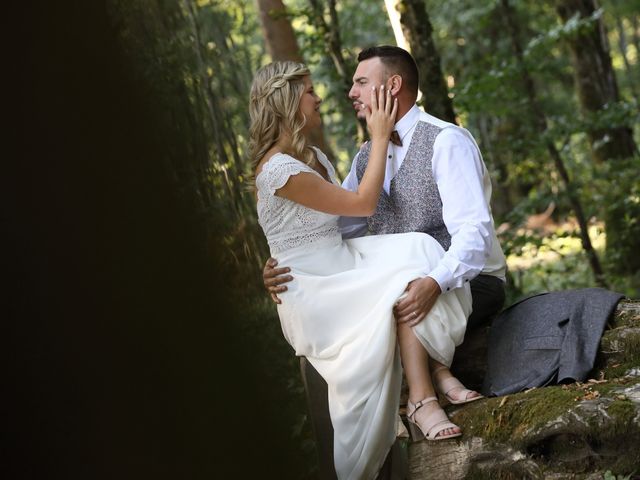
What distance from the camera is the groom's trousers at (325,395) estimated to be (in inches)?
135

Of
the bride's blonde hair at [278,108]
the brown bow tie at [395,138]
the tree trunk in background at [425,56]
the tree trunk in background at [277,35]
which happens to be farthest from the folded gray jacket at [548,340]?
the tree trunk in background at [277,35]

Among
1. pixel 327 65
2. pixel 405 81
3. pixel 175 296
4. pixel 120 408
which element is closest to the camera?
pixel 120 408

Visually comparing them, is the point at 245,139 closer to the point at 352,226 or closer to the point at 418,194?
the point at 352,226

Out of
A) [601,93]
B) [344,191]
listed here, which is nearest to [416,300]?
[344,191]

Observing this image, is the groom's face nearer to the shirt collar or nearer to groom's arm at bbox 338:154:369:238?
the shirt collar

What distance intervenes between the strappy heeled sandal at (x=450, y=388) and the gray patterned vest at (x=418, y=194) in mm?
592

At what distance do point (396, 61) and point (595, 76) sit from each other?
6.95 meters

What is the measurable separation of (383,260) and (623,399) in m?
1.04

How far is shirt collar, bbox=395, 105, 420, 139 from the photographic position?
12.2ft

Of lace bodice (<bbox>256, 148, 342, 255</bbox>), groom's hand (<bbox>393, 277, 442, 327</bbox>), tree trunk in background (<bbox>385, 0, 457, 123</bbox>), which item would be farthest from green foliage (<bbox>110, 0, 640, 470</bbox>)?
tree trunk in background (<bbox>385, 0, 457, 123</bbox>)

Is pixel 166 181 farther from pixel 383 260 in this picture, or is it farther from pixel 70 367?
pixel 383 260

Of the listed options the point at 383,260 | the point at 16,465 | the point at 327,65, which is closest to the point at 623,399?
the point at 383,260

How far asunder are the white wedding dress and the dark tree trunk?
233cm

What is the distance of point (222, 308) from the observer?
289 centimetres
